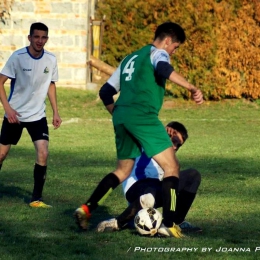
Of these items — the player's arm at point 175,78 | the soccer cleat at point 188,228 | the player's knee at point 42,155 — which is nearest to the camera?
the player's arm at point 175,78

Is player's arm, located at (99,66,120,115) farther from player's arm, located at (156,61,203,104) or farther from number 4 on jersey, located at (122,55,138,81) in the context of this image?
player's arm, located at (156,61,203,104)

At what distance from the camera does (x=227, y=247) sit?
733cm

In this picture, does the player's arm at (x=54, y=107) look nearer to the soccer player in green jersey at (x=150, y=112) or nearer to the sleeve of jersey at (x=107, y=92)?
the sleeve of jersey at (x=107, y=92)

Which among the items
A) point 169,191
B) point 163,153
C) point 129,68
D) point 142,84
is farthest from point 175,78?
point 169,191

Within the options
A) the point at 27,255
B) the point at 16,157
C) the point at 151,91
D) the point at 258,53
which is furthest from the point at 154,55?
the point at 258,53

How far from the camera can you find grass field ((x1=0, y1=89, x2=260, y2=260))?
723 centimetres

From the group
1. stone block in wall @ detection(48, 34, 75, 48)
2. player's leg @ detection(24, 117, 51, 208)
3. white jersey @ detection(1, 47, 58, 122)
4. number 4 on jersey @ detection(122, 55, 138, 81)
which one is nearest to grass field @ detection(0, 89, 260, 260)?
player's leg @ detection(24, 117, 51, 208)

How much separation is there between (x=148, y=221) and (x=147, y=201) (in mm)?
253

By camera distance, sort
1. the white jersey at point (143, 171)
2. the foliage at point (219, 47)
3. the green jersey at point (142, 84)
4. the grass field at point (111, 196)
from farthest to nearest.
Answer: the foliage at point (219, 47) < the white jersey at point (143, 171) < the green jersey at point (142, 84) < the grass field at point (111, 196)

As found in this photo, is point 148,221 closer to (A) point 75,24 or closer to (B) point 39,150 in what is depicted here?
(B) point 39,150

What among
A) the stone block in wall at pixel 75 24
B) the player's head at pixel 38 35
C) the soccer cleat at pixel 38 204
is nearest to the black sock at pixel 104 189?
the soccer cleat at pixel 38 204

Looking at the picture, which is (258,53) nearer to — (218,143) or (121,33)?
(121,33)

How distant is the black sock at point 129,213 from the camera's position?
8031 millimetres

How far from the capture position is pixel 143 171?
840 cm
